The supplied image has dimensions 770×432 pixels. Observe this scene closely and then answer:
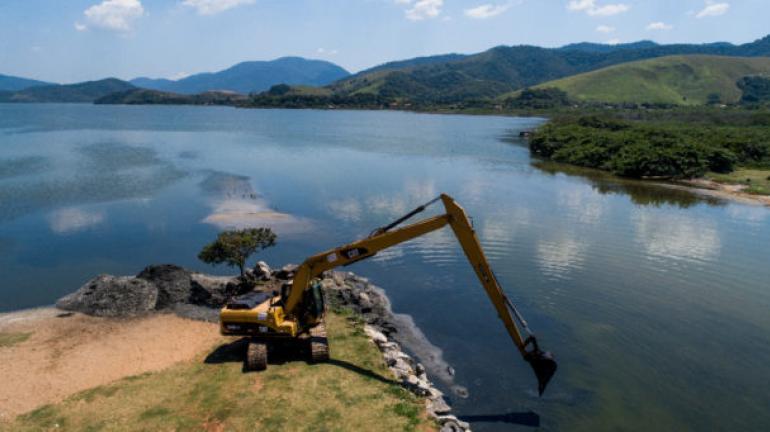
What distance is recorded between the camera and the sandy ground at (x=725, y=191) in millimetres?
54534

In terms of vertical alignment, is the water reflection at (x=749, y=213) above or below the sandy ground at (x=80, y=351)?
above

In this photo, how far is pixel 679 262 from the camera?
3338 centimetres

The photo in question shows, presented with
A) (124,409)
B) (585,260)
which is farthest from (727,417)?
(124,409)

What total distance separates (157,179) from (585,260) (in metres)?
52.0

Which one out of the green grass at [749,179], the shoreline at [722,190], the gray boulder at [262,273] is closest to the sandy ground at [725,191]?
the shoreline at [722,190]

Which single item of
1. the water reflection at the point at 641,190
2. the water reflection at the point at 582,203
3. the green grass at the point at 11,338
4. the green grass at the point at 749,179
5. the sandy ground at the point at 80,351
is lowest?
the green grass at the point at 11,338

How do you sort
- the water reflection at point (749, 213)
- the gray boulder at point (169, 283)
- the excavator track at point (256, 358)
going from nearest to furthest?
the excavator track at point (256, 358) → the gray boulder at point (169, 283) → the water reflection at point (749, 213)

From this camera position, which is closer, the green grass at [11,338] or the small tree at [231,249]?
the green grass at [11,338]

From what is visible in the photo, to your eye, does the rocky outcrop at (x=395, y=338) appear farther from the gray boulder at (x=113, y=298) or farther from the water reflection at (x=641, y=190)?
the water reflection at (x=641, y=190)

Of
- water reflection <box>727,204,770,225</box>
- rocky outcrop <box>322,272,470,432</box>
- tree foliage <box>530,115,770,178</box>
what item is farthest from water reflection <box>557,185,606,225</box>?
rocky outcrop <box>322,272,470,432</box>

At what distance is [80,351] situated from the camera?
20.2m

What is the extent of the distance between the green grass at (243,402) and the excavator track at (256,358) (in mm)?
246

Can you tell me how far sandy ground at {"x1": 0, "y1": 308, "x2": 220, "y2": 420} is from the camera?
57.0ft

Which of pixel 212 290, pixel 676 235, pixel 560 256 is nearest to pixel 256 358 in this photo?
pixel 212 290
